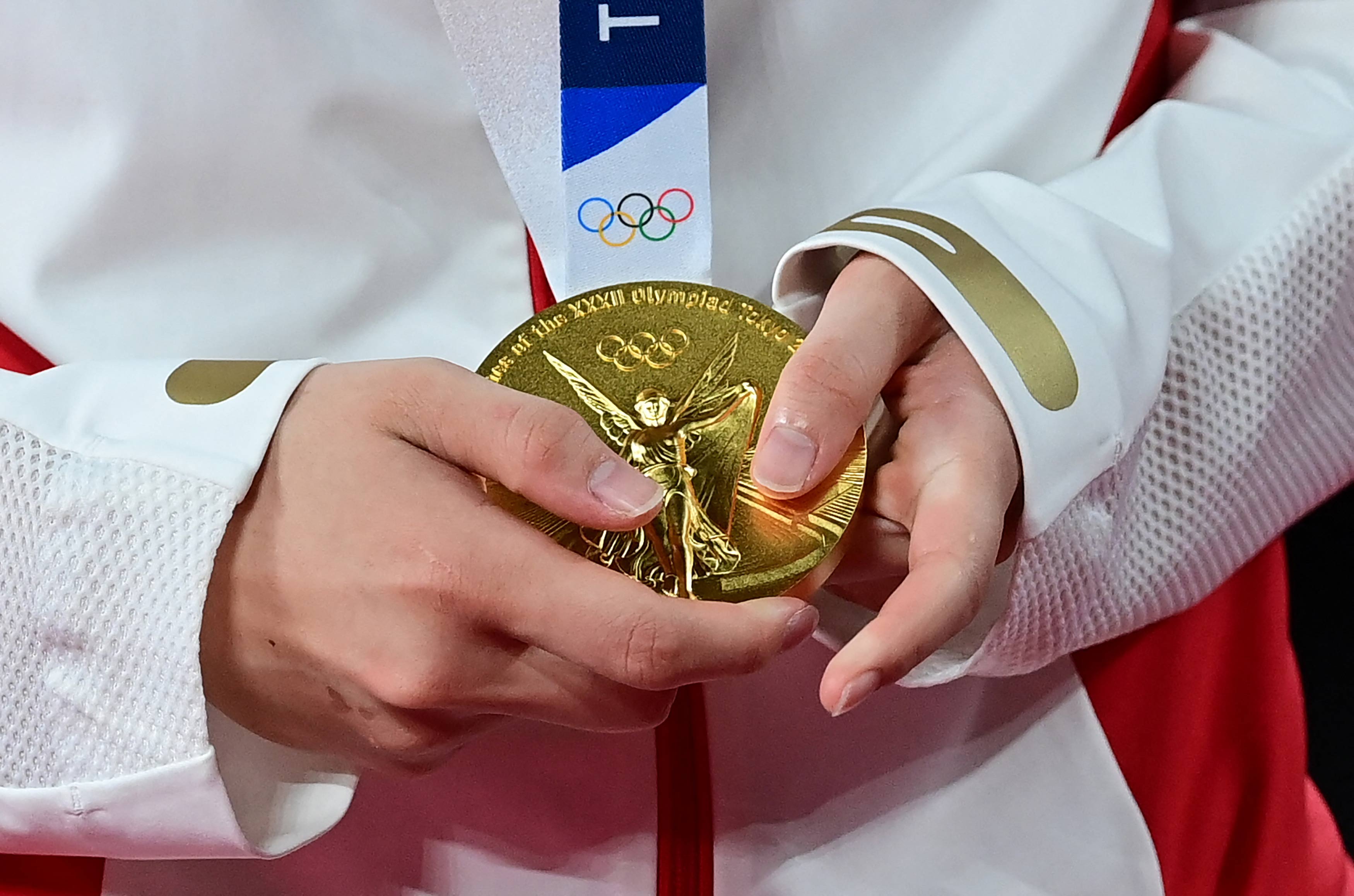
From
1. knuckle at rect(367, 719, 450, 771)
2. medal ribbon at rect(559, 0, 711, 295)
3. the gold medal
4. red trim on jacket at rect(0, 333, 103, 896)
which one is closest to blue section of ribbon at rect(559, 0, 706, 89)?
medal ribbon at rect(559, 0, 711, 295)

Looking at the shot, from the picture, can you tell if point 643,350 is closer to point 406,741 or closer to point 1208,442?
point 406,741

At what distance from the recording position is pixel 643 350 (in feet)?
1.74

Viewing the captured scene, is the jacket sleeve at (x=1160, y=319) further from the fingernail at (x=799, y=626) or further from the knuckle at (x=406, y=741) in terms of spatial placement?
the knuckle at (x=406, y=741)

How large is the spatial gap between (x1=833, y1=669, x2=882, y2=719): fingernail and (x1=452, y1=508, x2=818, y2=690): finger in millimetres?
47

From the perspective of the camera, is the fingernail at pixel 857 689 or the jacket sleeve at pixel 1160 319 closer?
the fingernail at pixel 857 689

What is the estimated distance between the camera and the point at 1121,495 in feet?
1.88

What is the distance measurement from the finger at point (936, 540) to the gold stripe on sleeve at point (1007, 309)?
0.03 m

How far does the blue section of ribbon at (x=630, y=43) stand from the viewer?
0.56 m

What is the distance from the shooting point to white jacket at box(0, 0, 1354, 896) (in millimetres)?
505

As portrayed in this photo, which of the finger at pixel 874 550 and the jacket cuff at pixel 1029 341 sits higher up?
the jacket cuff at pixel 1029 341

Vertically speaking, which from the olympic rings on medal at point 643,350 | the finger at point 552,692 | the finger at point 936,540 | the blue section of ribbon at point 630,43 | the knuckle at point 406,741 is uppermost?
the blue section of ribbon at point 630,43

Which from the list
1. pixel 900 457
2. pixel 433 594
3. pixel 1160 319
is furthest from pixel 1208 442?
pixel 433 594

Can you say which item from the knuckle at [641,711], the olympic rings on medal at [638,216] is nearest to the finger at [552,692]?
the knuckle at [641,711]

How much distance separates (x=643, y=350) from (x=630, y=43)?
0.53 ft
